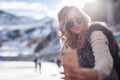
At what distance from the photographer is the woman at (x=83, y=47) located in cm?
227

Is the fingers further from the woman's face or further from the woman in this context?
the woman's face

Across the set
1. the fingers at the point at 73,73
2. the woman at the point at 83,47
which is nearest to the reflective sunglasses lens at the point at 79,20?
the woman at the point at 83,47

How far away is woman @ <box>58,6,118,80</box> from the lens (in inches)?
89.4

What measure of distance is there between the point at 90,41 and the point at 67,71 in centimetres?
27

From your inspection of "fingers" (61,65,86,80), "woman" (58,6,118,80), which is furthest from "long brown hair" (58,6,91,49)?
"fingers" (61,65,86,80)

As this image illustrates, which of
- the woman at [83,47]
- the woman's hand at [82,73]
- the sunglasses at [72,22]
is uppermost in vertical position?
the sunglasses at [72,22]

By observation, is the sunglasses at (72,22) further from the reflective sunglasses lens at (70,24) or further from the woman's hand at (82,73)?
the woman's hand at (82,73)

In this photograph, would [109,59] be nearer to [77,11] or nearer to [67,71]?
[67,71]

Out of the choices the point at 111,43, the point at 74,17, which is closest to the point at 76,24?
the point at 74,17

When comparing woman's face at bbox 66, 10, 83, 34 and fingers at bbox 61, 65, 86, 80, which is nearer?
fingers at bbox 61, 65, 86, 80

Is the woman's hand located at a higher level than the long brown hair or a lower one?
lower

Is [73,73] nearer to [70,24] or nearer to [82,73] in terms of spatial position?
[82,73]

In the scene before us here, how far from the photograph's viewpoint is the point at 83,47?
2609 mm

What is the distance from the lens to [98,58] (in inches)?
92.8
